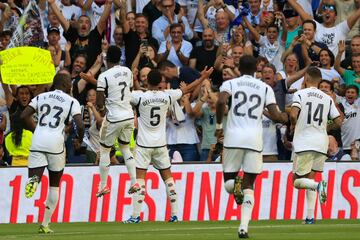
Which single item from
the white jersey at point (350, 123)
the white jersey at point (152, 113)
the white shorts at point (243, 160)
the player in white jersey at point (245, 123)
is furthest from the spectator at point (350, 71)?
the white shorts at point (243, 160)

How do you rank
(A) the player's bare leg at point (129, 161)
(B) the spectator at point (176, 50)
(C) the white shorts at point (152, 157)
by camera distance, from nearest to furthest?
1. (C) the white shorts at point (152, 157)
2. (A) the player's bare leg at point (129, 161)
3. (B) the spectator at point (176, 50)

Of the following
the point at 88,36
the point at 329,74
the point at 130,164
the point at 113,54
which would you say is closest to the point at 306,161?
the point at 130,164

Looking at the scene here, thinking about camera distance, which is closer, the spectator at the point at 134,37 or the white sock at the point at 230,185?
the white sock at the point at 230,185

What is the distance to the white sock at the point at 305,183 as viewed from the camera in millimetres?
20828

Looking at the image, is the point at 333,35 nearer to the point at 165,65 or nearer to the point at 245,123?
the point at 165,65

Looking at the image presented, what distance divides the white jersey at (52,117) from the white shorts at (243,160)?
2936mm

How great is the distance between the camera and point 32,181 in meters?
19.8

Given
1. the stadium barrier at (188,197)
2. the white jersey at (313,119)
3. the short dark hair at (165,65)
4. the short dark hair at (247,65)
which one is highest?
the short dark hair at (247,65)

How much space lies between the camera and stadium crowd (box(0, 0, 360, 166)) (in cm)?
2570

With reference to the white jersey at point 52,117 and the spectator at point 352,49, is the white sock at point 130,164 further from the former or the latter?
the spectator at point 352,49

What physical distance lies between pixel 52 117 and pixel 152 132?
2980 mm

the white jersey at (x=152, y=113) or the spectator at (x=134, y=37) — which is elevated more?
the spectator at (x=134, y=37)

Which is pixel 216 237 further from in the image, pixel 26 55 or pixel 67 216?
pixel 26 55

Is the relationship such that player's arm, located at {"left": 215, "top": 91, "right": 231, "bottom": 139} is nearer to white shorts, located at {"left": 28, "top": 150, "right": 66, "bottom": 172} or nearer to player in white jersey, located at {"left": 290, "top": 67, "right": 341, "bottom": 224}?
white shorts, located at {"left": 28, "top": 150, "right": 66, "bottom": 172}
